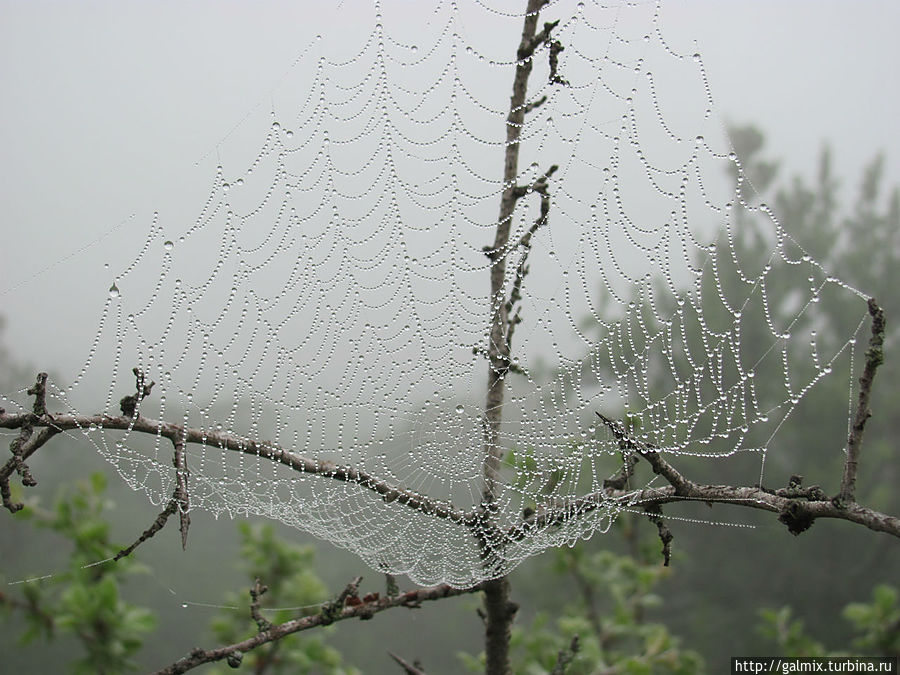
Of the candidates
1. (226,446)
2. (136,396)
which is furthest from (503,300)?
(136,396)

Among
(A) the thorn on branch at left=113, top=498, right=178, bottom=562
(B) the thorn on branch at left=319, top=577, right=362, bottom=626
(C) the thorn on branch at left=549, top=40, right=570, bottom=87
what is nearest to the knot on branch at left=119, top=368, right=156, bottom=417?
(A) the thorn on branch at left=113, top=498, right=178, bottom=562

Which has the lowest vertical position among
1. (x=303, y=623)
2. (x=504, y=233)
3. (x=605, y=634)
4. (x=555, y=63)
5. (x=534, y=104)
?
(x=605, y=634)

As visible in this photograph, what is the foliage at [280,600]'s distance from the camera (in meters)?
3.14

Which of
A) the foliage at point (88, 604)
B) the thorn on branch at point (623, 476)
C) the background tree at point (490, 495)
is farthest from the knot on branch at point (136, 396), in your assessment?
the foliage at point (88, 604)

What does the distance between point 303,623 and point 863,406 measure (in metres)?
1.28

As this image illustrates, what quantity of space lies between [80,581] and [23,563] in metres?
5.68

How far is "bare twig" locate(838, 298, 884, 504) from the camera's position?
1.20 m

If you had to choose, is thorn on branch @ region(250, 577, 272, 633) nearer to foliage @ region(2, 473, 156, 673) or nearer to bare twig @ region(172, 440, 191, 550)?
bare twig @ region(172, 440, 191, 550)

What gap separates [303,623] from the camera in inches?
63.2

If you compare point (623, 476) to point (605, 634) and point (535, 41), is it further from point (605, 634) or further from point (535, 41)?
point (605, 634)

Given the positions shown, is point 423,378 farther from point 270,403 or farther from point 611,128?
point 611,128

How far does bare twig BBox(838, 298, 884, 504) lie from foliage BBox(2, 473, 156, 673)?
8.77 ft

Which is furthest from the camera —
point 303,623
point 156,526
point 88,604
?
point 88,604

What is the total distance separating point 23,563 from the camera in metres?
7.52
